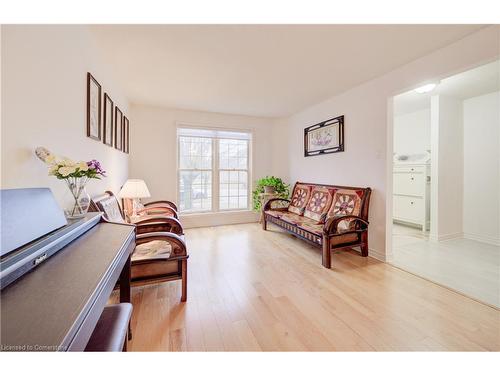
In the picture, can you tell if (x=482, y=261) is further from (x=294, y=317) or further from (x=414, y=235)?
(x=294, y=317)

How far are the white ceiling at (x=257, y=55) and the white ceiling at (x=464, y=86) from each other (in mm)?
818

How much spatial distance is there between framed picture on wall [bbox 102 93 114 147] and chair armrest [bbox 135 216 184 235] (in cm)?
103

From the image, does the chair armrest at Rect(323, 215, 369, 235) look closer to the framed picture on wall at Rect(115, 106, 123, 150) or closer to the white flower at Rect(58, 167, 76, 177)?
the white flower at Rect(58, 167, 76, 177)

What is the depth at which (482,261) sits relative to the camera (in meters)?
2.65

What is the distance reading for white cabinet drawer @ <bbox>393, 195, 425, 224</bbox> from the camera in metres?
4.00

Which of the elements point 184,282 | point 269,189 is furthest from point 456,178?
point 184,282

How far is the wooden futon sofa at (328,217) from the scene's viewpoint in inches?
105

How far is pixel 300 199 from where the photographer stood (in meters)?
4.05

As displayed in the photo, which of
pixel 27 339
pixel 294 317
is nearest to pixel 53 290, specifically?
pixel 27 339

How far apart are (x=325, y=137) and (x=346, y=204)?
1360 millimetres

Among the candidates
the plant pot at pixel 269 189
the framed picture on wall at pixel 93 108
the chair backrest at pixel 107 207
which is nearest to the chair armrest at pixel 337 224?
the plant pot at pixel 269 189

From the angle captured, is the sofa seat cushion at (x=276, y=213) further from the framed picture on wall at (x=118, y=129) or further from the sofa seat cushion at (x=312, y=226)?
the framed picture on wall at (x=118, y=129)

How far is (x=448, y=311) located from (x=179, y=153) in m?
4.45
